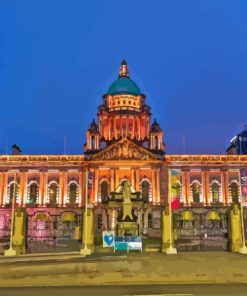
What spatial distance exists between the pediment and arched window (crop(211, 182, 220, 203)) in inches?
527

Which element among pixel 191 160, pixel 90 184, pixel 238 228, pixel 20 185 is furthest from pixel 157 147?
pixel 238 228

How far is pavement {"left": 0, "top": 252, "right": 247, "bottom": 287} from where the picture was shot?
17516 mm

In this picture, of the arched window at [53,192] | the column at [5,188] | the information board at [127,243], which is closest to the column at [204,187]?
the arched window at [53,192]

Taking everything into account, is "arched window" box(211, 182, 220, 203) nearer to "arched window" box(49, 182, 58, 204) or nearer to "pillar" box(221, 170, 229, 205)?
"pillar" box(221, 170, 229, 205)

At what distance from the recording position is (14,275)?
62.8 ft

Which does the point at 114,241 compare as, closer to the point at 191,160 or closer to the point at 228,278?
the point at 228,278

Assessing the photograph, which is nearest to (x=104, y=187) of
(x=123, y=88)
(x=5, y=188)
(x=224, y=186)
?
(x=5, y=188)

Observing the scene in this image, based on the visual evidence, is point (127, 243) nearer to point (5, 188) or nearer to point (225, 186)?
point (225, 186)

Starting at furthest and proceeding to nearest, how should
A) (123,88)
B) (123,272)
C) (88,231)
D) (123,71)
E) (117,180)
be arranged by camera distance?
(123,71) < (123,88) < (117,180) < (88,231) < (123,272)

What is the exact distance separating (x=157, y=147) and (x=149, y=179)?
8732 millimetres

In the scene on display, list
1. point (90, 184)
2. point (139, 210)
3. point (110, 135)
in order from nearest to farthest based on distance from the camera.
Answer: point (139, 210)
point (90, 184)
point (110, 135)

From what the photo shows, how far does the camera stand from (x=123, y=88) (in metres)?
98.4

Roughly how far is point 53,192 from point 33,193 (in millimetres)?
4181

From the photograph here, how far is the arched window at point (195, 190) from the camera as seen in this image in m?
79.0
